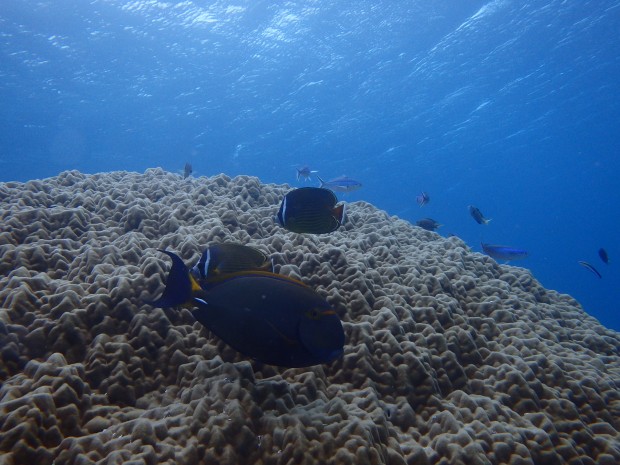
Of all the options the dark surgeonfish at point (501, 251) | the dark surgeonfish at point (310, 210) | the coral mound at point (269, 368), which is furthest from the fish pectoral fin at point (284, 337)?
the dark surgeonfish at point (501, 251)

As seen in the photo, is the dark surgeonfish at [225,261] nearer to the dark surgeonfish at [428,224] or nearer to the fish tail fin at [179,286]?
the fish tail fin at [179,286]

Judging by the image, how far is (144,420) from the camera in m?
2.24

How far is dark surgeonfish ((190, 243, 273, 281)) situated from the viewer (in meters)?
2.30

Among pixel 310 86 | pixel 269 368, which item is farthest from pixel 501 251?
pixel 310 86

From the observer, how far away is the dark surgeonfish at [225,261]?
2.30 metres

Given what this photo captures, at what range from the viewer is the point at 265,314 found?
1951 millimetres

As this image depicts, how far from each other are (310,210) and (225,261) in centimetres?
111

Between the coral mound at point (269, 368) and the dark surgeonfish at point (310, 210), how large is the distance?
1.89 ft

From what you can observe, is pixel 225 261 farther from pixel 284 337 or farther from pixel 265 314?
pixel 284 337

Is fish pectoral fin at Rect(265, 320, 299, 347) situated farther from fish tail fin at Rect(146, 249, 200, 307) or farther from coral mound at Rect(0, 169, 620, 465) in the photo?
coral mound at Rect(0, 169, 620, 465)

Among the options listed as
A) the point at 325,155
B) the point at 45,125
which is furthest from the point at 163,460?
the point at 325,155

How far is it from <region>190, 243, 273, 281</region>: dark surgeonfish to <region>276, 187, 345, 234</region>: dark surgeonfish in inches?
31.8

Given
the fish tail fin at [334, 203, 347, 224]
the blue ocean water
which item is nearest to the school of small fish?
the fish tail fin at [334, 203, 347, 224]

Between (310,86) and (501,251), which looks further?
(310,86)
